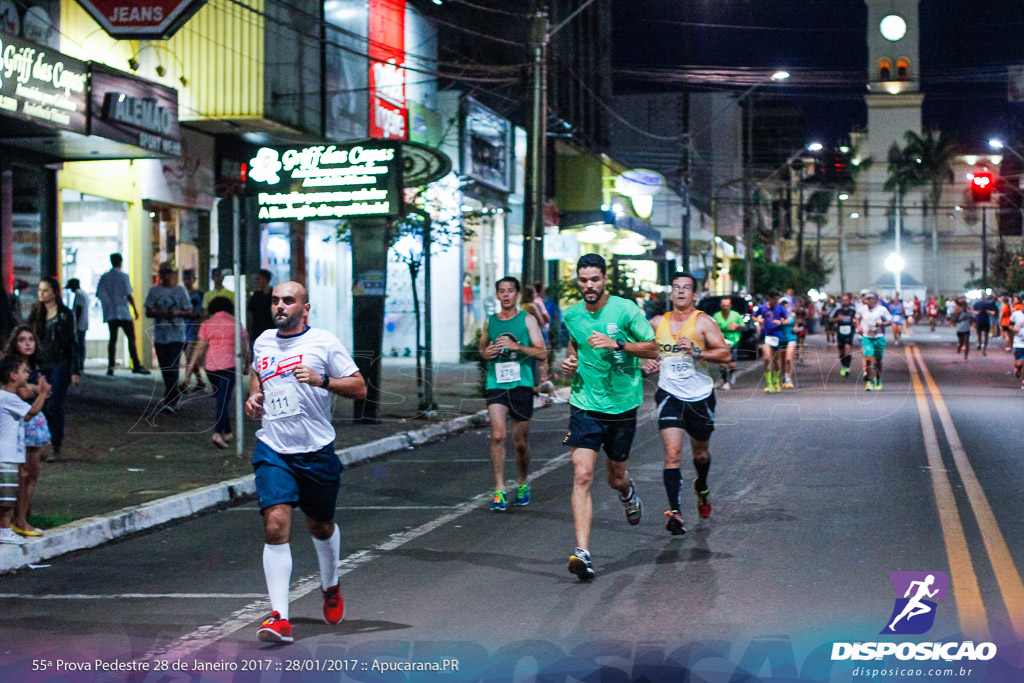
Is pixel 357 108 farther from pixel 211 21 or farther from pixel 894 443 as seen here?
pixel 894 443

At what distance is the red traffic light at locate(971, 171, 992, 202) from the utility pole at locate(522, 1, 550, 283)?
47.5ft

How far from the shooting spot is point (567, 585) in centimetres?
734

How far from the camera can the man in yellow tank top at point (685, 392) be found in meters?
8.93

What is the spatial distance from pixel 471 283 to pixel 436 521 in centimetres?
2422

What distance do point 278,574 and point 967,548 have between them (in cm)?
447

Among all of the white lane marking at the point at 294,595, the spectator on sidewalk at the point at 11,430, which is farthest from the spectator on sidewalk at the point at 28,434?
the white lane marking at the point at 294,595

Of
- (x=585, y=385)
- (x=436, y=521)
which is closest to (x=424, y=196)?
(x=436, y=521)

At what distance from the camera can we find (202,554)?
28.9 ft

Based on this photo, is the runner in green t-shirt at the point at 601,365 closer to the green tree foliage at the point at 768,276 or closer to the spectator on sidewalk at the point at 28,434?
the spectator on sidewalk at the point at 28,434

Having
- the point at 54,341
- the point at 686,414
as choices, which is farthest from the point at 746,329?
the point at 686,414

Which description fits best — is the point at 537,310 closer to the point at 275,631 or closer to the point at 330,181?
the point at 330,181

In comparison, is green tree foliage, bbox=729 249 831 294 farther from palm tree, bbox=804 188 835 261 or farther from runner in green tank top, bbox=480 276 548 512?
runner in green tank top, bbox=480 276 548 512

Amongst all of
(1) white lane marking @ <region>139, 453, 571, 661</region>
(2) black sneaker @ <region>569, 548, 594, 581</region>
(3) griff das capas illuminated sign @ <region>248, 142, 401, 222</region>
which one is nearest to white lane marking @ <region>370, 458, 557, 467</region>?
(1) white lane marking @ <region>139, 453, 571, 661</region>

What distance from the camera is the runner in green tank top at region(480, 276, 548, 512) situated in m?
10.2
